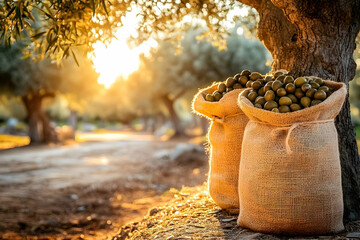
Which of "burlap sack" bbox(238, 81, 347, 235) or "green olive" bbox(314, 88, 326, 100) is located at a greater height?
"green olive" bbox(314, 88, 326, 100)

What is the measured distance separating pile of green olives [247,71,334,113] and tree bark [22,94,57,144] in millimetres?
22203

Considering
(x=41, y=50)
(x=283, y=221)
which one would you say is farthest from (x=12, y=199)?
(x=283, y=221)

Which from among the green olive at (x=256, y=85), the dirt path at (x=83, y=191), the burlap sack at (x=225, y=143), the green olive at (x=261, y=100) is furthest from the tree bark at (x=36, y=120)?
the green olive at (x=261, y=100)

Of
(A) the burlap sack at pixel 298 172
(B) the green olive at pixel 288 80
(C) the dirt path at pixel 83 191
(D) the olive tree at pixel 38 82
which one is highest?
(D) the olive tree at pixel 38 82

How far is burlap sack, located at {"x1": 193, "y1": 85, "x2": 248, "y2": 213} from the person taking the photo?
3.88 meters

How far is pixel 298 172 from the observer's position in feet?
10.2

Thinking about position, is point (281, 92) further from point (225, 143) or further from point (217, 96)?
point (225, 143)

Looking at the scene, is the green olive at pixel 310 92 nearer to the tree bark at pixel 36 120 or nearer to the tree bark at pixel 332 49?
the tree bark at pixel 332 49

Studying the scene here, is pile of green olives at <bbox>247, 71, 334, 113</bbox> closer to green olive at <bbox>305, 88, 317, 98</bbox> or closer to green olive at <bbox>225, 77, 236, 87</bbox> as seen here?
green olive at <bbox>305, 88, 317, 98</bbox>

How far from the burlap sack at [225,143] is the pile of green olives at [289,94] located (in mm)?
478

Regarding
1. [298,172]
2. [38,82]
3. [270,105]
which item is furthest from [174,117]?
[298,172]

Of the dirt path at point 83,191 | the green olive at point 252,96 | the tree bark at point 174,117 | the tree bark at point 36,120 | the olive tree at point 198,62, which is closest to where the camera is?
the green olive at point 252,96

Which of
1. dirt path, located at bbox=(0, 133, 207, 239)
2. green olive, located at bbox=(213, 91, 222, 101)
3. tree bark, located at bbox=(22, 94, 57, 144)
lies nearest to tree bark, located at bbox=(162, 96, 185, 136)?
tree bark, located at bbox=(22, 94, 57, 144)

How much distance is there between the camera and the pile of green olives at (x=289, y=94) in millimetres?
3143
